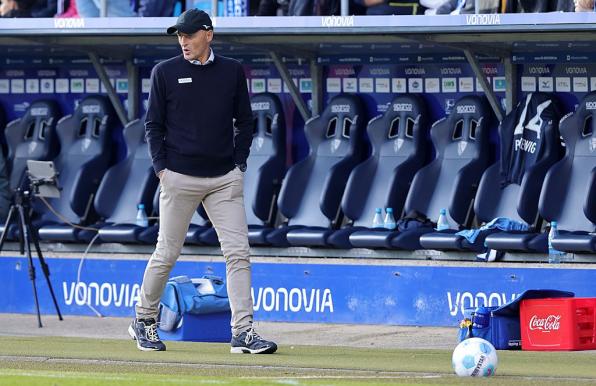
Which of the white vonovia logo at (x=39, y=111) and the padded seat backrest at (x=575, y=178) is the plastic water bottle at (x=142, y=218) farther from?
the padded seat backrest at (x=575, y=178)

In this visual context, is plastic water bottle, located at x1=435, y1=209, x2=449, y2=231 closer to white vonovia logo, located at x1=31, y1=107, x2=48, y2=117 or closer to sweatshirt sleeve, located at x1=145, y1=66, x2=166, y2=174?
Answer: sweatshirt sleeve, located at x1=145, y1=66, x2=166, y2=174

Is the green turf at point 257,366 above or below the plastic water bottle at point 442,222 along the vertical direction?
above

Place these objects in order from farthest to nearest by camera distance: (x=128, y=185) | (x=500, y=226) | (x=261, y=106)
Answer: (x=128, y=185)
(x=261, y=106)
(x=500, y=226)

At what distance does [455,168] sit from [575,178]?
1185 millimetres

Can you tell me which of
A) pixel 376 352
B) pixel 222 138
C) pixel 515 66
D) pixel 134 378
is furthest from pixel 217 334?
pixel 515 66

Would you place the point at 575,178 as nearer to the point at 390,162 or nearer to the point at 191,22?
the point at 390,162

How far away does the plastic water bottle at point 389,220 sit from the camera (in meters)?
13.7

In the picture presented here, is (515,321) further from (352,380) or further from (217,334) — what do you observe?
(352,380)

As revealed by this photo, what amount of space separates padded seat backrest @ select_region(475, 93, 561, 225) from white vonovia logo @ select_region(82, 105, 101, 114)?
14.2 ft

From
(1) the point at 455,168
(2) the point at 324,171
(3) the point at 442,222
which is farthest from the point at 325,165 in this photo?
(3) the point at 442,222

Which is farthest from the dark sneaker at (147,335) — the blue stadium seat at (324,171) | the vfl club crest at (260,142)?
the vfl club crest at (260,142)

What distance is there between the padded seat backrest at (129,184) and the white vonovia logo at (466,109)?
9.97ft

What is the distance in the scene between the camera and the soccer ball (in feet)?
26.4

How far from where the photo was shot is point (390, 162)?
14.4 m
